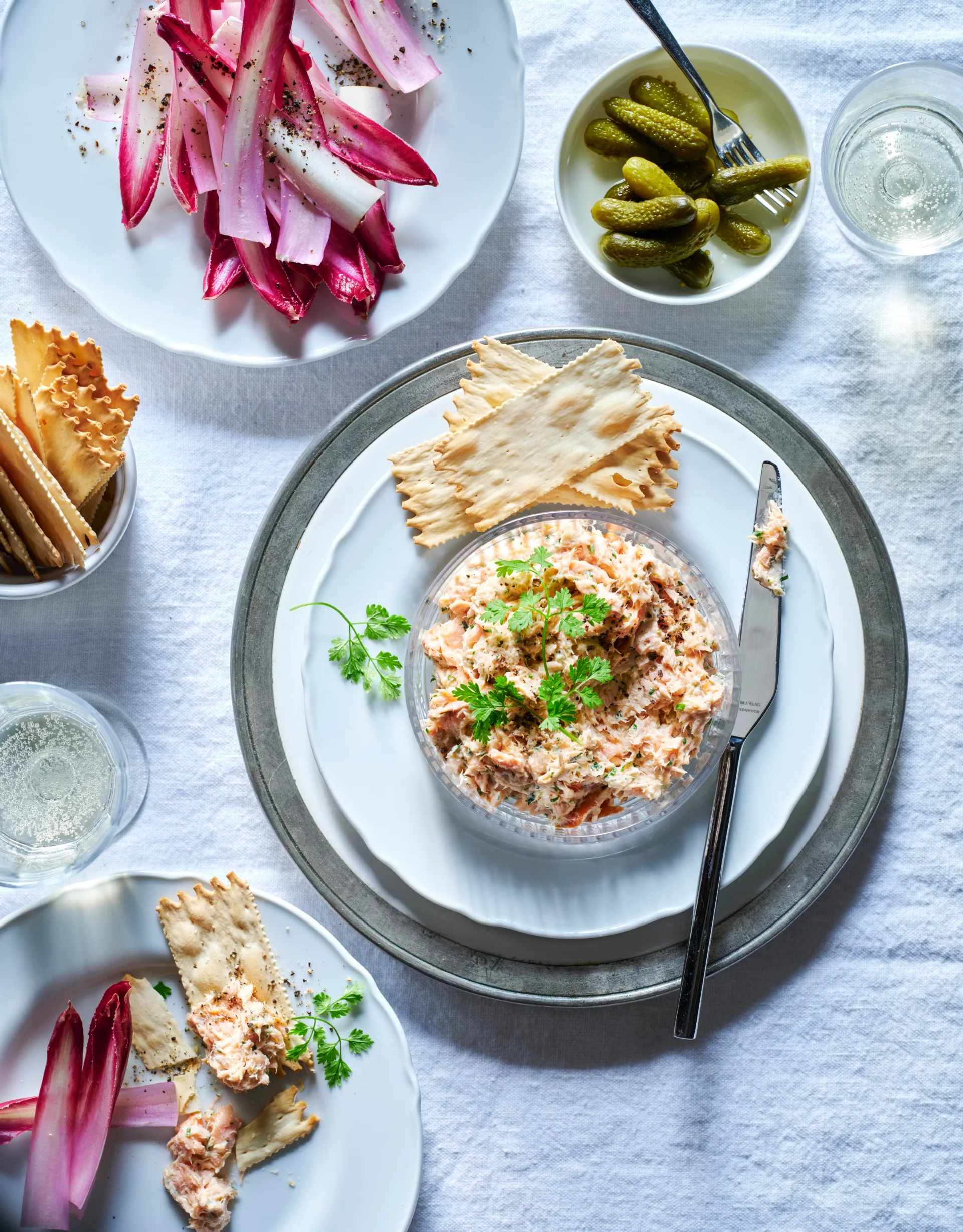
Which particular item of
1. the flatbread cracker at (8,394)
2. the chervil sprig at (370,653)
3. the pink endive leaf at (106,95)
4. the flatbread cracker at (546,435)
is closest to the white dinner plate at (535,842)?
the chervil sprig at (370,653)

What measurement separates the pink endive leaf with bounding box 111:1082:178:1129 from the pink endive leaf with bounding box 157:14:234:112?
86.8 inches

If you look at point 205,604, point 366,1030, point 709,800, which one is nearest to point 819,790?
point 709,800

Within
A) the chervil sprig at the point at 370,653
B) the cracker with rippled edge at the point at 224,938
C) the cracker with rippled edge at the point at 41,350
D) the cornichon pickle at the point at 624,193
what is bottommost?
the cracker with rippled edge at the point at 224,938

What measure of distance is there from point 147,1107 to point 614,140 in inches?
96.9

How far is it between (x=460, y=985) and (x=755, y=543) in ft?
3.88

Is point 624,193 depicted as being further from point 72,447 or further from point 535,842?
point 535,842

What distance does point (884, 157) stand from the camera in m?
2.53

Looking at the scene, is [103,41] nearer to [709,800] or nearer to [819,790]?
[709,800]

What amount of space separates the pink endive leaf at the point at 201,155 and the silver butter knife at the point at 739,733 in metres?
1.40

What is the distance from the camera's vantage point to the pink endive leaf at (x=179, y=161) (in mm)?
2314

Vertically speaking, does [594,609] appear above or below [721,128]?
below

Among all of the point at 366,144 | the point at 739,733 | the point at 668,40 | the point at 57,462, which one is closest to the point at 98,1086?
the point at 57,462

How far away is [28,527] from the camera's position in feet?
7.07

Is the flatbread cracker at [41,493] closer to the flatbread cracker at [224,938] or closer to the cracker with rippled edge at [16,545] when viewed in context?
the cracker with rippled edge at [16,545]
